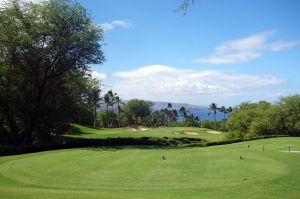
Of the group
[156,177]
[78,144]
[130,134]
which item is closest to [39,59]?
[78,144]

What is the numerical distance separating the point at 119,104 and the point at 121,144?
120088mm

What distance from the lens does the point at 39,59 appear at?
4100cm

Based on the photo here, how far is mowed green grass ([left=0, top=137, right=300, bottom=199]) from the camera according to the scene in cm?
1465

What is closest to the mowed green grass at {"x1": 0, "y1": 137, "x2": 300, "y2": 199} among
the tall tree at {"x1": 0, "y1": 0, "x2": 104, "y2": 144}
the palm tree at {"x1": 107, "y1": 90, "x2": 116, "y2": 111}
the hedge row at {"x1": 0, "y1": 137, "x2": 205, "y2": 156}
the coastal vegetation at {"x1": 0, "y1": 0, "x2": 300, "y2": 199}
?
the coastal vegetation at {"x1": 0, "y1": 0, "x2": 300, "y2": 199}

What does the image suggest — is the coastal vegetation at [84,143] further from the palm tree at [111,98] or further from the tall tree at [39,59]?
the palm tree at [111,98]

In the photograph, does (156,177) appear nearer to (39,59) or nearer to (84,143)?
(84,143)

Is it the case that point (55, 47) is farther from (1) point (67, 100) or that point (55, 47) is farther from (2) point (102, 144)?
(2) point (102, 144)

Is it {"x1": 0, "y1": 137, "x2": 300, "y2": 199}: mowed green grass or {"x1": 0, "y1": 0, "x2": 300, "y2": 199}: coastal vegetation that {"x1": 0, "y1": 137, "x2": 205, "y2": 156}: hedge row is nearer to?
{"x1": 0, "y1": 0, "x2": 300, "y2": 199}: coastal vegetation

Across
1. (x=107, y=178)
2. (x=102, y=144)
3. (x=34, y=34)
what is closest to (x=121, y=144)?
(x=102, y=144)

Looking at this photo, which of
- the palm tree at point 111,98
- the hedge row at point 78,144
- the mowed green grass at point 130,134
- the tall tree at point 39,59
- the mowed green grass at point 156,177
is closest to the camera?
the mowed green grass at point 156,177

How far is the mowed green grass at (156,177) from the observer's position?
14.6 metres

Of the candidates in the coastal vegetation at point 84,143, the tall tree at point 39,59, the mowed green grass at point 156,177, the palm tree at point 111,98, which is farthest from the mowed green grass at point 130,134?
the palm tree at point 111,98

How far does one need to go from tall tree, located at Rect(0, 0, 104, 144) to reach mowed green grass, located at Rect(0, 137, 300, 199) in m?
15.9

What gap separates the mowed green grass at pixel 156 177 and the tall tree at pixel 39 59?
15.9m
